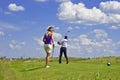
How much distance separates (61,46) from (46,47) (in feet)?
19.4

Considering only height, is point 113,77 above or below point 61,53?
below

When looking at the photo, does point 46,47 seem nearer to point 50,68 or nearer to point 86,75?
point 50,68

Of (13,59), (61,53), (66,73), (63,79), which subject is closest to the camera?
(63,79)

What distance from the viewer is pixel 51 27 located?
2488 centimetres

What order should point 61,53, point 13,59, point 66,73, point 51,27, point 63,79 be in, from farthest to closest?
point 13,59
point 61,53
point 51,27
point 66,73
point 63,79

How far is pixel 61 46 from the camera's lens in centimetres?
3112

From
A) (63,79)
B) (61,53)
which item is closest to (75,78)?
(63,79)

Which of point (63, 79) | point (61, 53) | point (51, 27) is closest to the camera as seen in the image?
point (63, 79)

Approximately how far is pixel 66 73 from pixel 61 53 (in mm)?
8582

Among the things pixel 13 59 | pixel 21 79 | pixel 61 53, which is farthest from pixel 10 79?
pixel 13 59

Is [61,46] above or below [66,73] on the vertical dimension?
above

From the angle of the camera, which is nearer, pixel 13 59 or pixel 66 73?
pixel 66 73

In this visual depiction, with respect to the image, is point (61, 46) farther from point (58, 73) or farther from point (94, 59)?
point (94, 59)

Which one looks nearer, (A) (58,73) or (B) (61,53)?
(A) (58,73)
